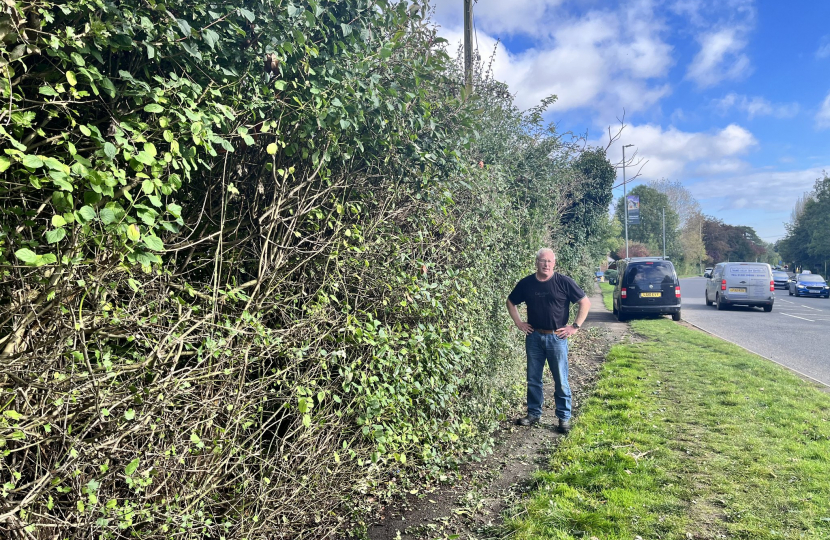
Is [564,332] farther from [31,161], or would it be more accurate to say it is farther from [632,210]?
[632,210]

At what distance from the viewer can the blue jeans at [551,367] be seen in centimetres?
566

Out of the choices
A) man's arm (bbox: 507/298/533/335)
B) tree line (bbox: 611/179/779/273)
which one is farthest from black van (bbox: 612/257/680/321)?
tree line (bbox: 611/179/779/273)

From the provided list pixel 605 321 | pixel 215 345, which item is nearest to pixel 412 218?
pixel 215 345

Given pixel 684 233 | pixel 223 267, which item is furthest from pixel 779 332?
pixel 684 233

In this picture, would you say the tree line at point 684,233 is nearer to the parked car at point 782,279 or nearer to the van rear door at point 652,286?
the parked car at point 782,279

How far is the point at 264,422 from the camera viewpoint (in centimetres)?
301

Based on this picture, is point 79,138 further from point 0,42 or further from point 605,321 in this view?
point 605,321

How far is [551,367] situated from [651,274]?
11632 mm

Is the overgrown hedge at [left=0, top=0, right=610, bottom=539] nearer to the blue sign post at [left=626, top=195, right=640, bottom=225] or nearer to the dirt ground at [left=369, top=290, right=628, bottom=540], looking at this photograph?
the dirt ground at [left=369, top=290, right=628, bottom=540]

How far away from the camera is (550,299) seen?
5.68m

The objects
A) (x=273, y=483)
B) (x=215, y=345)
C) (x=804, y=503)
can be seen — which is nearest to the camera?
(x=215, y=345)

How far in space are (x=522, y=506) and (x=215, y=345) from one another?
2.73 m

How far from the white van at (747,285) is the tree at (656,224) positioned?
6443 centimetres

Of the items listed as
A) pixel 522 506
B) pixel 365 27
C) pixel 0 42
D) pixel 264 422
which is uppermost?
pixel 365 27
